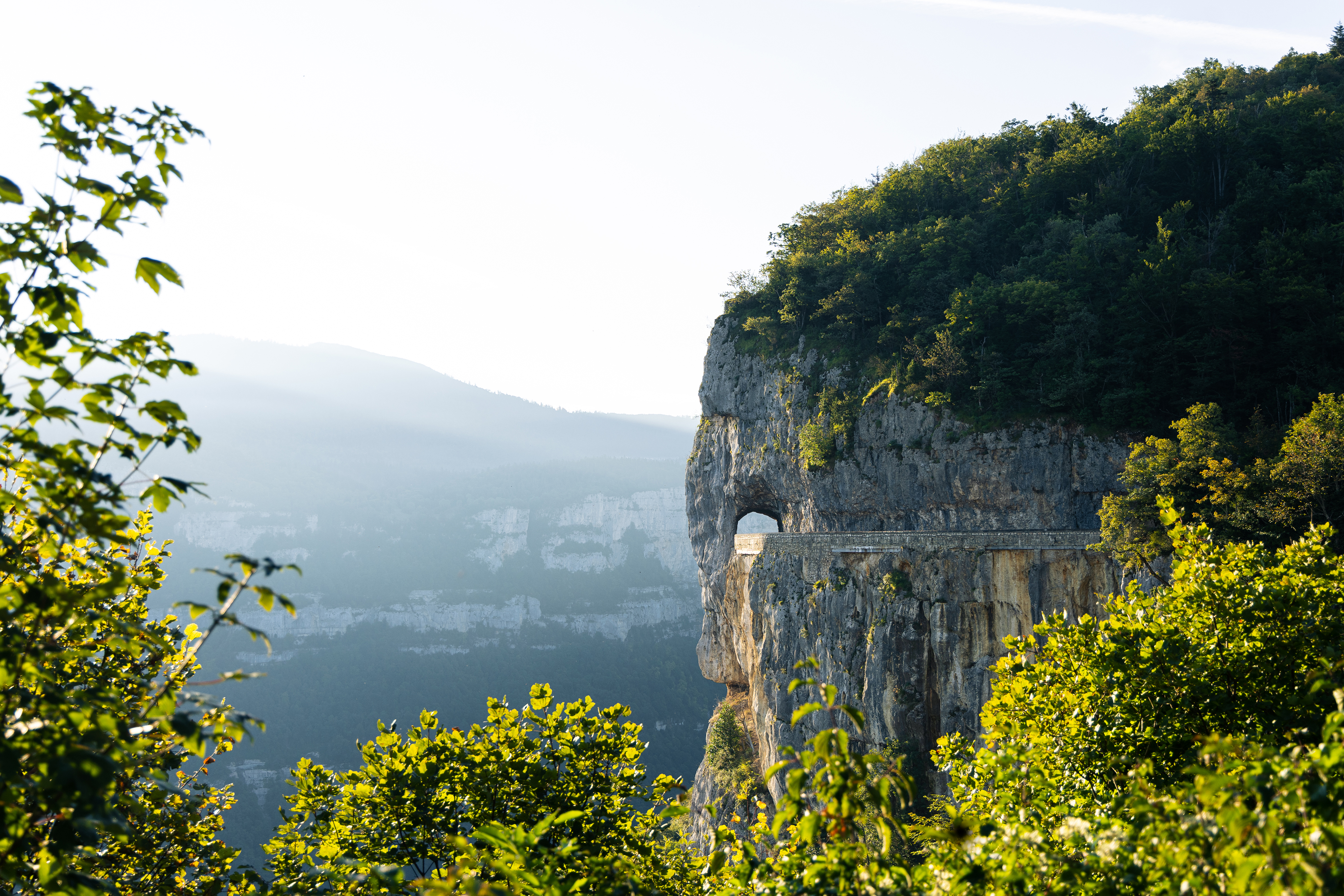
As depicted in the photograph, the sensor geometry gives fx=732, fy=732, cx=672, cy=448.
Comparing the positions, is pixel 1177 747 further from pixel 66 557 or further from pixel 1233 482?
pixel 1233 482

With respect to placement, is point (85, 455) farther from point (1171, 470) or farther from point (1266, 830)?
point (1171, 470)

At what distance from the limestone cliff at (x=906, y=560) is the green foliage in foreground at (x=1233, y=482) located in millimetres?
2295

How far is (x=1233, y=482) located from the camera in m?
17.4

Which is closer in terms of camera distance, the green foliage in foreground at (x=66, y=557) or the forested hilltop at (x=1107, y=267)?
the green foliage in foreground at (x=66, y=557)

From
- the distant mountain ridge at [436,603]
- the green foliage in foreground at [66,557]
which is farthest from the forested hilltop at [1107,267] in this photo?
the distant mountain ridge at [436,603]

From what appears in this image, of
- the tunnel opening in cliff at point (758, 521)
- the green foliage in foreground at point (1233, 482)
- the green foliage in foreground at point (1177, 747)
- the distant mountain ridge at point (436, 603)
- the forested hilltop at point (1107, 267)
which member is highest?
the forested hilltop at point (1107, 267)

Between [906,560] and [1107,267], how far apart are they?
582 inches

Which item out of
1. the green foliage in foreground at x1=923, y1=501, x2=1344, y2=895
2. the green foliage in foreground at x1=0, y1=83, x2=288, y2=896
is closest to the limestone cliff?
the green foliage in foreground at x1=923, y1=501, x2=1344, y2=895

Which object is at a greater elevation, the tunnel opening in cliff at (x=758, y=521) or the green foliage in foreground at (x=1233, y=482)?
the green foliage in foreground at (x=1233, y=482)

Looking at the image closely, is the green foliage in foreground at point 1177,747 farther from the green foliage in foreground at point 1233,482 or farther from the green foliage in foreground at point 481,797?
the green foliage in foreground at point 1233,482

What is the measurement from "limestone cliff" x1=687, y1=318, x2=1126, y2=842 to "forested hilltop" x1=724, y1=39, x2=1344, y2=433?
1.31m

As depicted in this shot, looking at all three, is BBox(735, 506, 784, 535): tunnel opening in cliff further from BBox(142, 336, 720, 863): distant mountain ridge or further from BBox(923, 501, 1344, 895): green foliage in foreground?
BBox(923, 501, 1344, 895): green foliage in foreground

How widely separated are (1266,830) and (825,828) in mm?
2062

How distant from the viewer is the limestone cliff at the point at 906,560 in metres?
23.0
